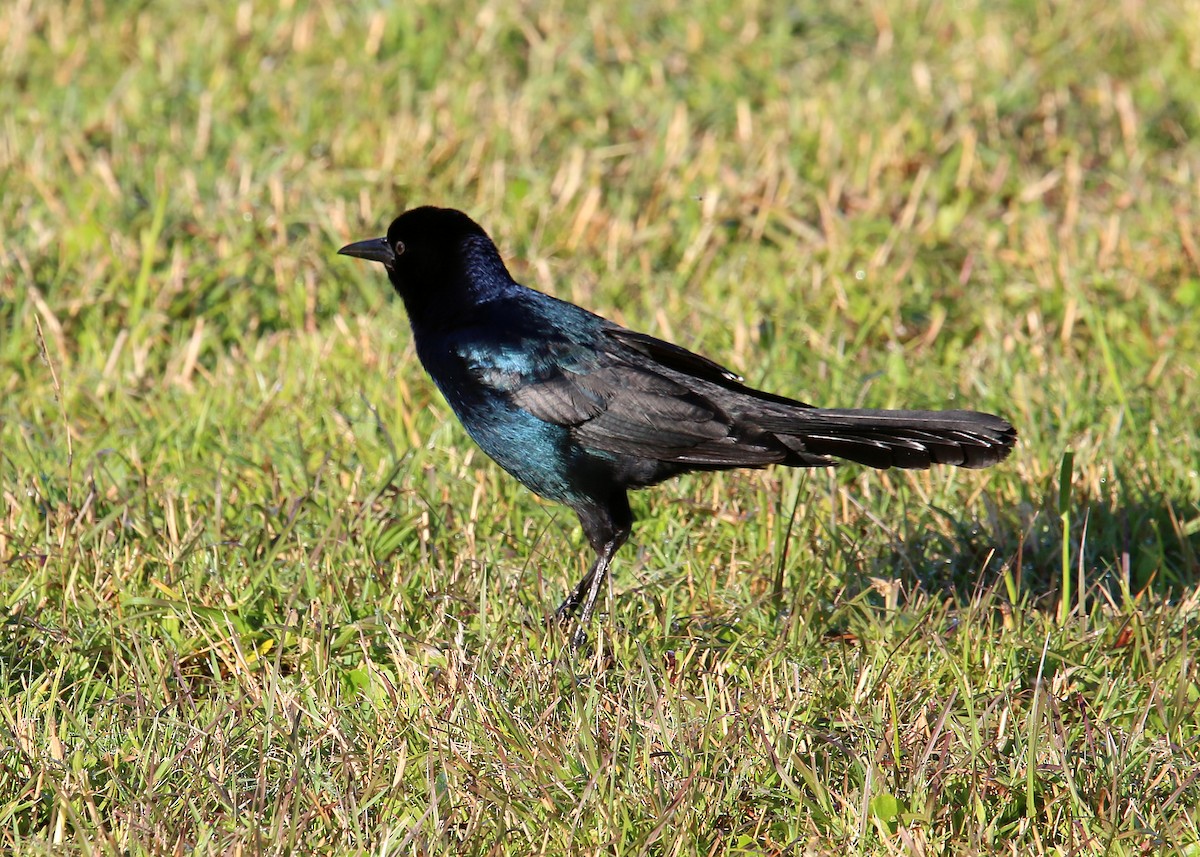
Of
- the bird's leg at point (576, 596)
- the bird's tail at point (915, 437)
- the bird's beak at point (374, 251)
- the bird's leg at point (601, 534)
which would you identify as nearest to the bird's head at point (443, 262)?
the bird's beak at point (374, 251)

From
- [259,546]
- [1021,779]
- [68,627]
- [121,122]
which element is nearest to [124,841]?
[68,627]

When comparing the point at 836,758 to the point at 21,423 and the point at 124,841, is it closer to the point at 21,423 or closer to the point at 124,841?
the point at 124,841

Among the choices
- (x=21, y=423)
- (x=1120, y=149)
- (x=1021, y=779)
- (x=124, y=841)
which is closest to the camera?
(x=124, y=841)

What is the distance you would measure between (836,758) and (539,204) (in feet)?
12.6

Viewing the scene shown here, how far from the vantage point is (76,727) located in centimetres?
370

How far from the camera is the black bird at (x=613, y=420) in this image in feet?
13.6

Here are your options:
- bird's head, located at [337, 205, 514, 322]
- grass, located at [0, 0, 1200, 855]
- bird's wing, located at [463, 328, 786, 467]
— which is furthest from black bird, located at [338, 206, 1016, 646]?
grass, located at [0, 0, 1200, 855]

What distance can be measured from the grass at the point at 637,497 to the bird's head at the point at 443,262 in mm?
589

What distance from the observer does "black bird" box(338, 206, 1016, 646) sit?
4141 millimetres

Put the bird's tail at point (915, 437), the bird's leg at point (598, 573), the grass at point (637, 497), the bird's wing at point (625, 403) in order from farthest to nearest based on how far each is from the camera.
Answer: the bird's leg at point (598, 573) < the bird's wing at point (625, 403) < the bird's tail at point (915, 437) < the grass at point (637, 497)

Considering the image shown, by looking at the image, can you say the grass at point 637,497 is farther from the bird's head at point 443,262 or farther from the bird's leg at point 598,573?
the bird's head at point 443,262

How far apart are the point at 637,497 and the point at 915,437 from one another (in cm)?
131

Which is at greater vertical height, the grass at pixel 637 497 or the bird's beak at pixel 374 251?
the bird's beak at pixel 374 251

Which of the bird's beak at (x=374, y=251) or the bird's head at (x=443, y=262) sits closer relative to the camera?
the bird's head at (x=443, y=262)
